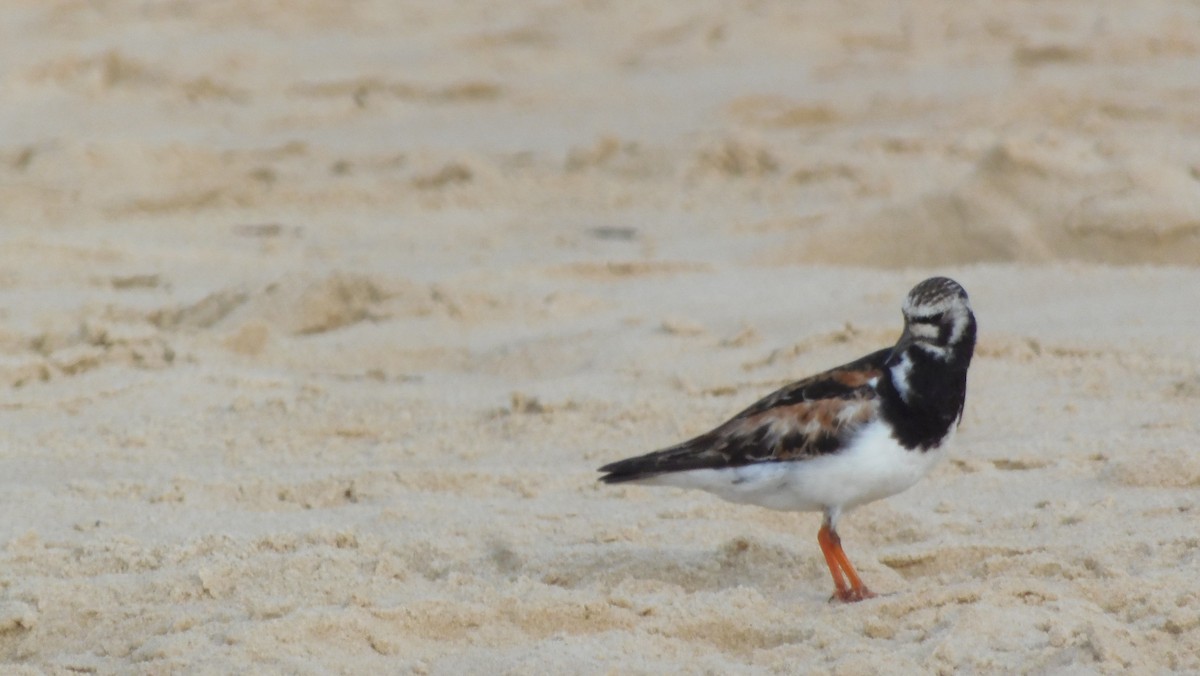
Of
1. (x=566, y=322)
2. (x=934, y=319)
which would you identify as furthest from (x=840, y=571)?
(x=566, y=322)

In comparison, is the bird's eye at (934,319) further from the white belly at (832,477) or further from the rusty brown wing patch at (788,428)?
the white belly at (832,477)

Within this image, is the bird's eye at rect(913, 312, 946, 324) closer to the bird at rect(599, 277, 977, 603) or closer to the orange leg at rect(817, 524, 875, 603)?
the bird at rect(599, 277, 977, 603)

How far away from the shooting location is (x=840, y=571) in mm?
4395

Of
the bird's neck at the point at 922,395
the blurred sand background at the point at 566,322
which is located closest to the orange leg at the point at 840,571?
the blurred sand background at the point at 566,322

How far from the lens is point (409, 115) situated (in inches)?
466

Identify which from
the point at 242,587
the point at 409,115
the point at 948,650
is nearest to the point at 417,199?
the point at 409,115

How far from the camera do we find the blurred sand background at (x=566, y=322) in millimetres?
4133

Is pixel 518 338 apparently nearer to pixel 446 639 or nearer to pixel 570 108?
pixel 446 639

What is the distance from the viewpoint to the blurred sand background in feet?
13.6

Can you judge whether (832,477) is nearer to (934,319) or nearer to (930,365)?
(930,365)

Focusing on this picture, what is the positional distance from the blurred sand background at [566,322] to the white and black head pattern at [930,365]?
15.6 inches

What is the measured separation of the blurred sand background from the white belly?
0.75ft

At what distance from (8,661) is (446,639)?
1.00 m

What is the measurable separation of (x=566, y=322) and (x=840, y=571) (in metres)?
3.01
